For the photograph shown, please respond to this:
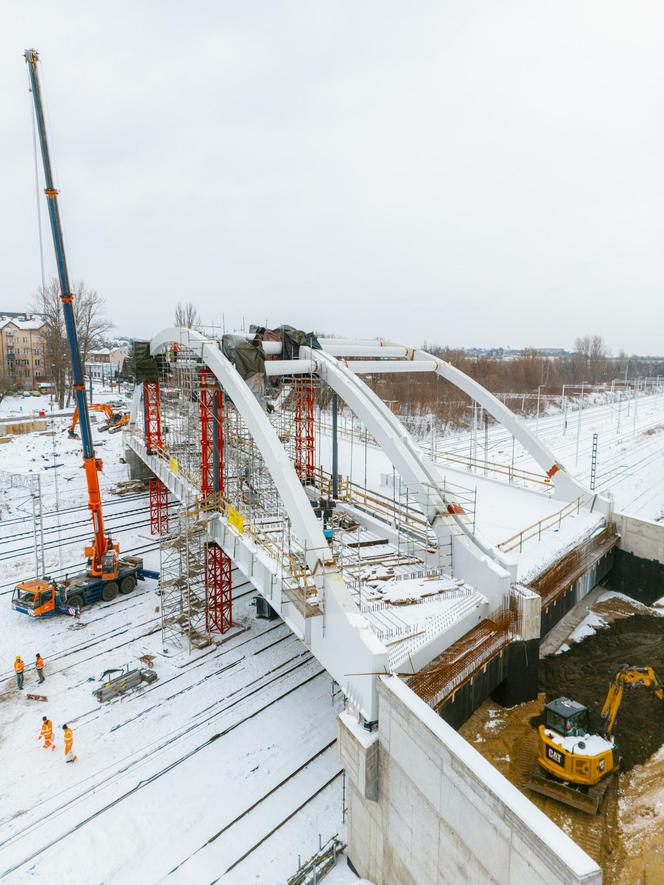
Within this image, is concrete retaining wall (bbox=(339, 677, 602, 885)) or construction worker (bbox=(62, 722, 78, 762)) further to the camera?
construction worker (bbox=(62, 722, 78, 762))

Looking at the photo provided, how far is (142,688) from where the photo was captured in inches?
571

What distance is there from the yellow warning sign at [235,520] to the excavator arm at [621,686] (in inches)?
378

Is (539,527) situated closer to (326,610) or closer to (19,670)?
(326,610)

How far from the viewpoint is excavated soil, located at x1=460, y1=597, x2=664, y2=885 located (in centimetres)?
880

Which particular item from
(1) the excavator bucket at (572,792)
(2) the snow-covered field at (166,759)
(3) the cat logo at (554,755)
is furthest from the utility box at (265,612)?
(3) the cat logo at (554,755)

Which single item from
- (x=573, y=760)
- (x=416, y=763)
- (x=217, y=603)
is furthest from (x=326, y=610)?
(x=217, y=603)

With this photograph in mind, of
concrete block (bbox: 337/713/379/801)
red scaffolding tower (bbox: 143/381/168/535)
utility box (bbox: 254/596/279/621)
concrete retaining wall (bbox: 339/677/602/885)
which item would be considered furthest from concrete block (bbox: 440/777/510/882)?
red scaffolding tower (bbox: 143/381/168/535)

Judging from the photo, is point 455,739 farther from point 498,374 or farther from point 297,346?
point 498,374

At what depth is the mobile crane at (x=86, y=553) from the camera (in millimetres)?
17781

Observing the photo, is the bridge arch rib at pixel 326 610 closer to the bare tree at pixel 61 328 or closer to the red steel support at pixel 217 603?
the red steel support at pixel 217 603

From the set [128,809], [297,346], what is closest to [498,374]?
[297,346]

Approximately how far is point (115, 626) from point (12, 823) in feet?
25.2

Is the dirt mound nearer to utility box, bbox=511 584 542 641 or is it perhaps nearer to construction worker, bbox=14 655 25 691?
utility box, bbox=511 584 542 641

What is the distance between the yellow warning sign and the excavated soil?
7.56 meters
